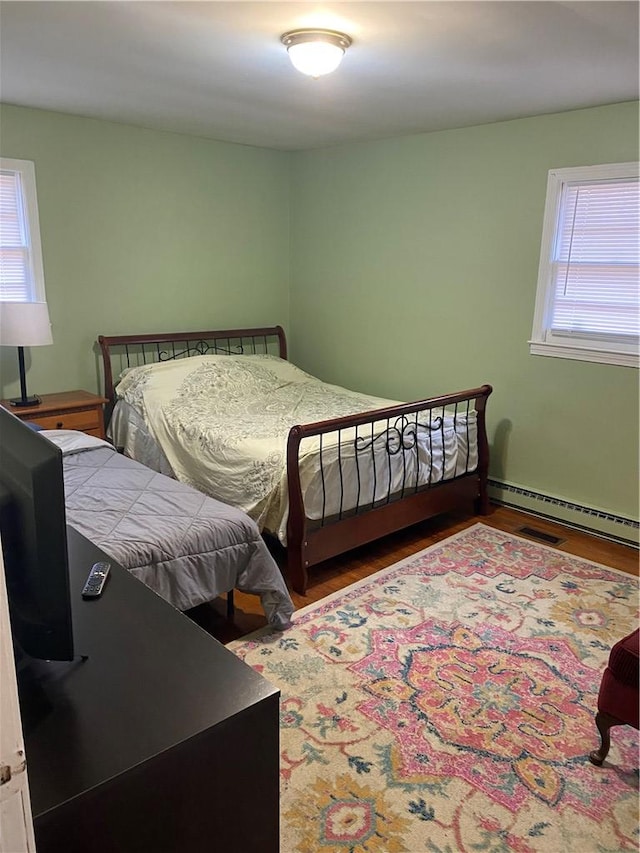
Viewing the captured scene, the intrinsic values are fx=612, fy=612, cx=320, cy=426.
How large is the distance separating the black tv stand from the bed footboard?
166 centimetres

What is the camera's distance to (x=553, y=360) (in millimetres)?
3750

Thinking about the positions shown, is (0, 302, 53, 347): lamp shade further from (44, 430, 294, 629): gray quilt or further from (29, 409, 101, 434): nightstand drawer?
(44, 430, 294, 629): gray quilt

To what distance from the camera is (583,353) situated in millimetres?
3602

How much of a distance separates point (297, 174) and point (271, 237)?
55 centimetres

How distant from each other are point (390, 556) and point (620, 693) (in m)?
1.59

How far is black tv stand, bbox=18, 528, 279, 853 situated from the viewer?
3.02ft

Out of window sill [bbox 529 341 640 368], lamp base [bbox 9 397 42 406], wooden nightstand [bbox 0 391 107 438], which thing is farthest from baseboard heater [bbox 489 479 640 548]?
lamp base [bbox 9 397 42 406]

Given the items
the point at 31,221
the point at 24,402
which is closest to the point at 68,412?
the point at 24,402

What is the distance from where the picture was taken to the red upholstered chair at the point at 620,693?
73.2 inches

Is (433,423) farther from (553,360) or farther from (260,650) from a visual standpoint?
(260,650)

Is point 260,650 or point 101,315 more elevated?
point 101,315

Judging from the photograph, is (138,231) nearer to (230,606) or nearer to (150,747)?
(230,606)

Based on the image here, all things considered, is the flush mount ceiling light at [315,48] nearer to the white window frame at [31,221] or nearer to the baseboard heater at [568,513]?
the white window frame at [31,221]

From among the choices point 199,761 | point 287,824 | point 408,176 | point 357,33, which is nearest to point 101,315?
point 408,176
